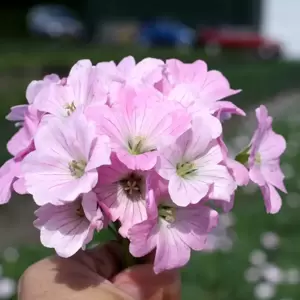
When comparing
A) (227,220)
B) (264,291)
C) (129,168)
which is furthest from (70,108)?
(227,220)

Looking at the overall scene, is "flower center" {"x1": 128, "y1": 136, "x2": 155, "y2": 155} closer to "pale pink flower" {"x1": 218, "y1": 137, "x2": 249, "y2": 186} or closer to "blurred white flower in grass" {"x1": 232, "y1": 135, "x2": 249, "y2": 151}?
"pale pink flower" {"x1": 218, "y1": 137, "x2": 249, "y2": 186}

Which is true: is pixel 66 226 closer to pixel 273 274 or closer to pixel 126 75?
pixel 126 75

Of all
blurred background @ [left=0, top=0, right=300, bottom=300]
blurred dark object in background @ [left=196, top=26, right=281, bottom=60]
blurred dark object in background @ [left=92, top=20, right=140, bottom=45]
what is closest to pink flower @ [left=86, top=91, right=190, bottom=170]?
blurred background @ [left=0, top=0, right=300, bottom=300]

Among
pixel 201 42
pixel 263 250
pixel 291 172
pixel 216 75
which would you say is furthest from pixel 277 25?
pixel 216 75

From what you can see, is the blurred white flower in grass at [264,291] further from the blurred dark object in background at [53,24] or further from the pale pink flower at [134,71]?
the blurred dark object in background at [53,24]

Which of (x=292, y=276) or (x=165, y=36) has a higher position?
(x=292, y=276)

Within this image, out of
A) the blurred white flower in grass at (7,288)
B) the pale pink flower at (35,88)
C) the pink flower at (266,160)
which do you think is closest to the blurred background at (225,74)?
the blurred white flower in grass at (7,288)
